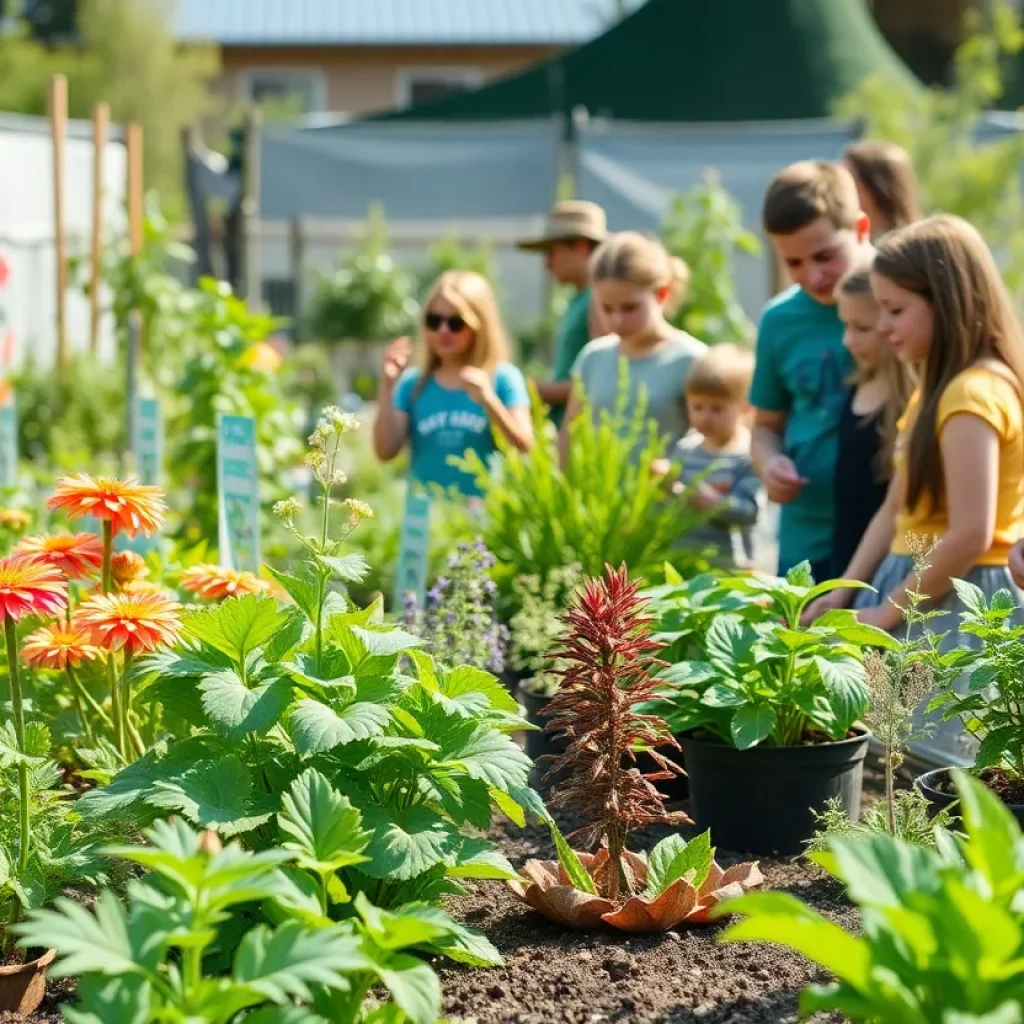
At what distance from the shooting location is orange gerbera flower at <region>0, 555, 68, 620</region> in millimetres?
2178

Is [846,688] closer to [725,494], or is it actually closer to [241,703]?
[241,703]

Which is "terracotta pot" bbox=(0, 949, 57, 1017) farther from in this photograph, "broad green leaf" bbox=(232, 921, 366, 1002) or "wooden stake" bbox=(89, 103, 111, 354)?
"wooden stake" bbox=(89, 103, 111, 354)

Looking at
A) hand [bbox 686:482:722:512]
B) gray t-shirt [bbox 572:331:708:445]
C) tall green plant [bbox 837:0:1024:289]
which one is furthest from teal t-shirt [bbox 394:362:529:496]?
tall green plant [bbox 837:0:1024:289]

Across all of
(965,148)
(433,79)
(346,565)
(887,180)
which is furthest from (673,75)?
(433,79)

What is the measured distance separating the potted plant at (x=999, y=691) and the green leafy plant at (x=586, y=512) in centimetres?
135

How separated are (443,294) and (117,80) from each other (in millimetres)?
30777

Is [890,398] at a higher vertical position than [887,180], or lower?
lower

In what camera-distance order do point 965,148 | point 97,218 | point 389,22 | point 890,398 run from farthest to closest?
point 389,22 → point 965,148 → point 97,218 → point 890,398

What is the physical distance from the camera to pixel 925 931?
1378mm

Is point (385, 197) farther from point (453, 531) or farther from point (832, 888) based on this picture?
point (832, 888)

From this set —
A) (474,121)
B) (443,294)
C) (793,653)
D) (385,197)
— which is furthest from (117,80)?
(793,653)

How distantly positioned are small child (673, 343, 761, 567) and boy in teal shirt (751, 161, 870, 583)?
0.58ft

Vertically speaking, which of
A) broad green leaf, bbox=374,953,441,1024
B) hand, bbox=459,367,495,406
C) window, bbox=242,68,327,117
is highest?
window, bbox=242,68,327,117

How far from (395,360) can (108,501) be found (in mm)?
2103
